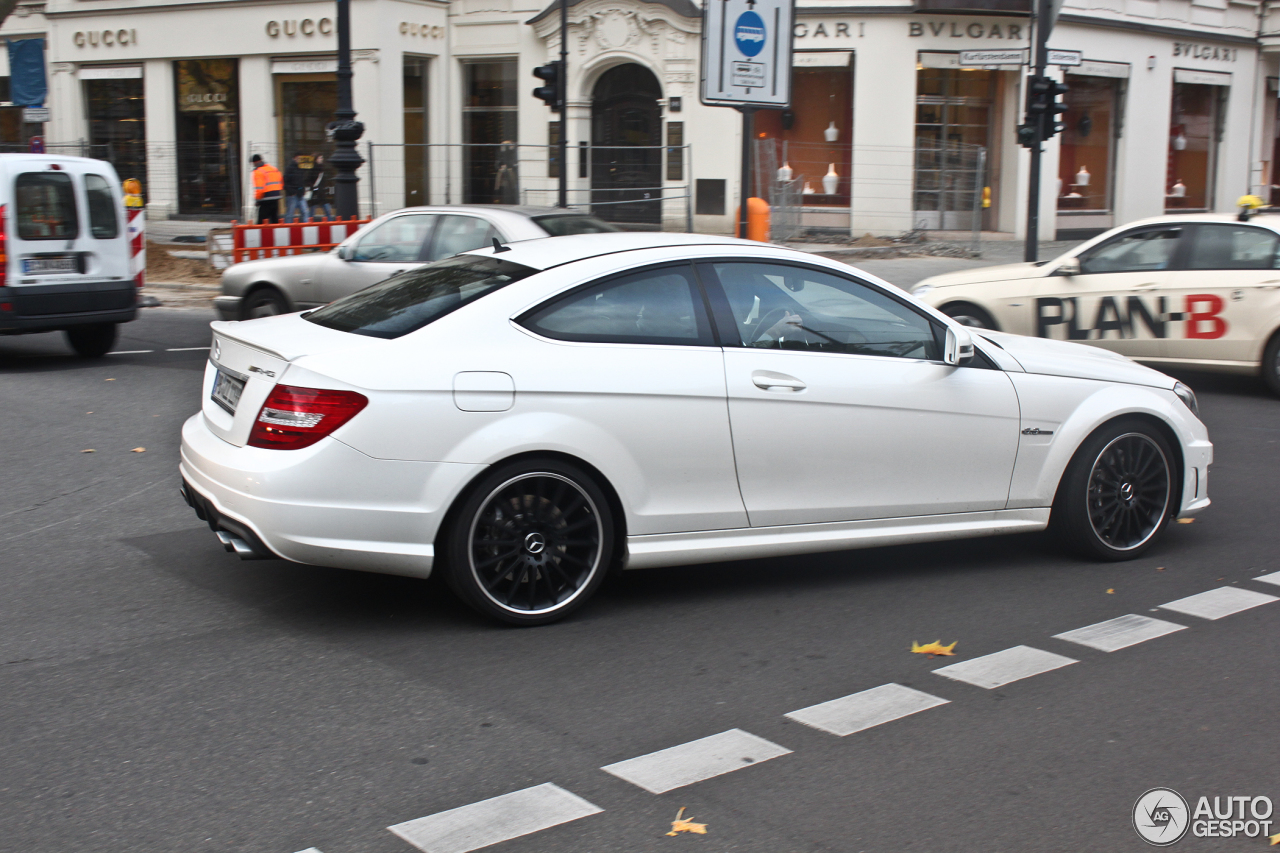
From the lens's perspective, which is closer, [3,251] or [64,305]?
[3,251]

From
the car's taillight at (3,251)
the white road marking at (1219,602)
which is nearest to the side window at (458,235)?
the car's taillight at (3,251)

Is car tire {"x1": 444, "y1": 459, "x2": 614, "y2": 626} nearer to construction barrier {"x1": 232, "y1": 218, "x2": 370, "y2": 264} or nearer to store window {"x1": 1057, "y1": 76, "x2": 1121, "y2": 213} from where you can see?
construction barrier {"x1": 232, "y1": 218, "x2": 370, "y2": 264}

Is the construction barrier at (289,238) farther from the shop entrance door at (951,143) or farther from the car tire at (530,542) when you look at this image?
the shop entrance door at (951,143)

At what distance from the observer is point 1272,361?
11.0 meters

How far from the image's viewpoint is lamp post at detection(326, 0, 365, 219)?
16.8 meters

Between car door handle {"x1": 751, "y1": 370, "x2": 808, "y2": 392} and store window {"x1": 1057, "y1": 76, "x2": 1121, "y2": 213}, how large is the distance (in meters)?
24.8

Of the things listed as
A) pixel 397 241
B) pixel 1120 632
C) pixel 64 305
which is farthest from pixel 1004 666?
pixel 64 305

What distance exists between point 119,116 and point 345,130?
54.2ft

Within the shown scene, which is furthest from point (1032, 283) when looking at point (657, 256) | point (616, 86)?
point (616, 86)

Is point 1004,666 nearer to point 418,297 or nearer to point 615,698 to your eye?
point 615,698

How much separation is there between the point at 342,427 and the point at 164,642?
1040 millimetres

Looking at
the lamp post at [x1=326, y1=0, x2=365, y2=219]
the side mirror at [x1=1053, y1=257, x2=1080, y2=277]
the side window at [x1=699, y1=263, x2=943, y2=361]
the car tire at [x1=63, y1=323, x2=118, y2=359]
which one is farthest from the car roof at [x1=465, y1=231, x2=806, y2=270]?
the lamp post at [x1=326, y1=0, x2=365, y2=219]

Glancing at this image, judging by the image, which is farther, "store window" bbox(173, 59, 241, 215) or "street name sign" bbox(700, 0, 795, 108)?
"store window" bbox(173, 59, 241, 215)

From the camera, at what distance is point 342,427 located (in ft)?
15.4
